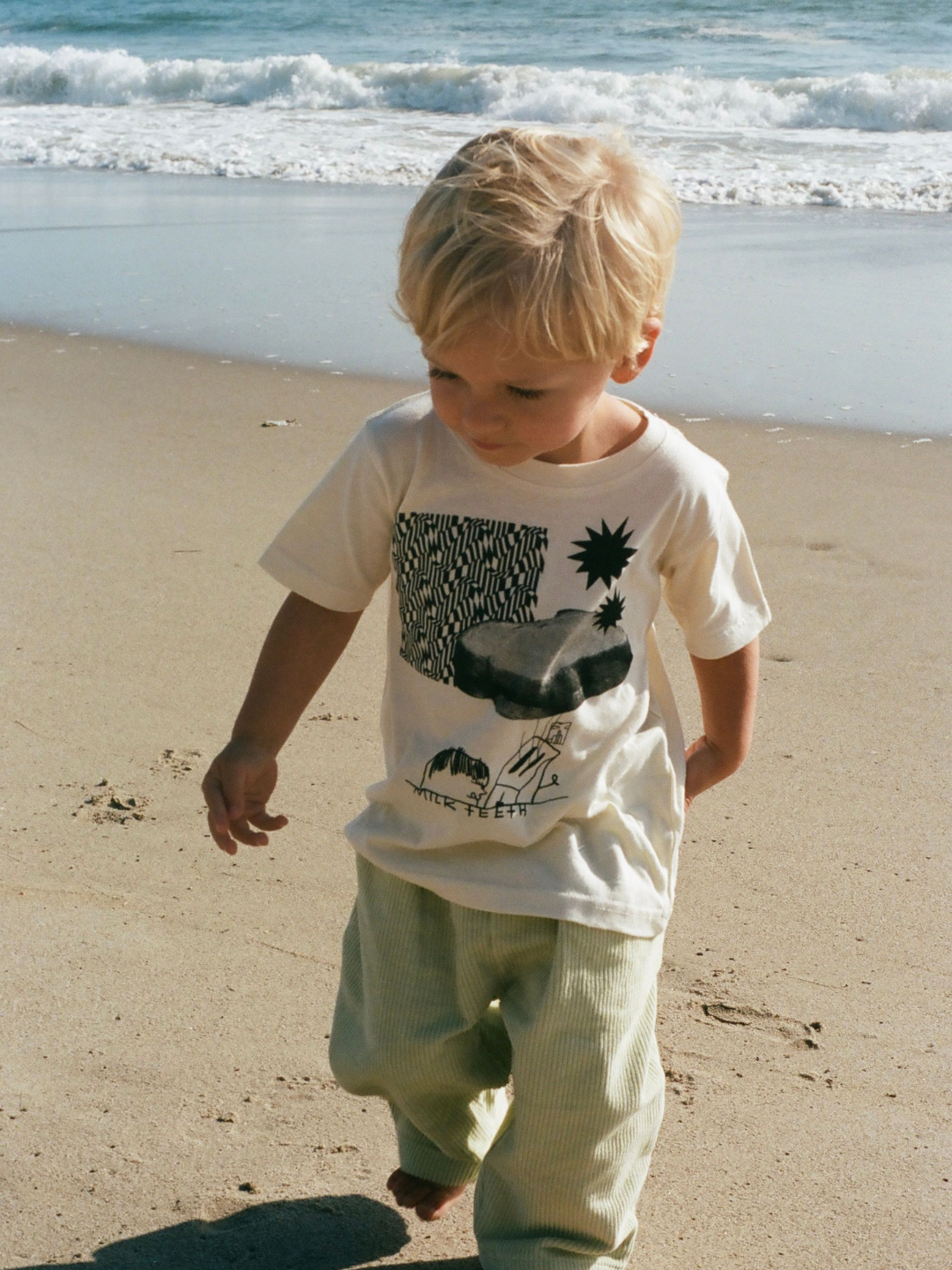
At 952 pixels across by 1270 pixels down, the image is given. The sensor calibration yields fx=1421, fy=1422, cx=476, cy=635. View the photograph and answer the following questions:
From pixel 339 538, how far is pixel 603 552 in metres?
0.32

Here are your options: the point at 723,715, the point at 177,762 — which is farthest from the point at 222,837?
the point at 177,762

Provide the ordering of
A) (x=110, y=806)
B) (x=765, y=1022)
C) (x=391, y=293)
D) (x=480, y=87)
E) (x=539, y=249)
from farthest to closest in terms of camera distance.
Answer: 1. (x=480, y=87)
2. (x=391, y=293)
3. (x=110, y=806)
4. (x=765, y=1022)
5. (x=539, y=249)

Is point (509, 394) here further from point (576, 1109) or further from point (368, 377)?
point (368, 377)

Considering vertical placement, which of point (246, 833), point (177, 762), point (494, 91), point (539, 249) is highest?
point (539, 249)

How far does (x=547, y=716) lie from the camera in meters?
1.59

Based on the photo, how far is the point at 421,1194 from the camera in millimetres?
1785

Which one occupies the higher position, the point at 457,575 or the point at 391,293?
the point at 457,575

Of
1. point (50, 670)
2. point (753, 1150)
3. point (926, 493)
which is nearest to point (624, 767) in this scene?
point (753, 1150)

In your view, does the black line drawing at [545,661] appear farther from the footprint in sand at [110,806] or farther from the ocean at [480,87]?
the ocean at [480,87]

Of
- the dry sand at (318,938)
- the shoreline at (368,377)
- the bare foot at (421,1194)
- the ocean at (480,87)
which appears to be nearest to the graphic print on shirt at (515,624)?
the bare foot at (421,1194)

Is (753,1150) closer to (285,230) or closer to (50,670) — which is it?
(50,670)

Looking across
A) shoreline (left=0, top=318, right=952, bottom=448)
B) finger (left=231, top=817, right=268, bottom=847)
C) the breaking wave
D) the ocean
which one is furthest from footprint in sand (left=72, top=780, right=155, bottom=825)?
the breaking wave

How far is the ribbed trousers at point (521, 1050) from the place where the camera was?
1562mm

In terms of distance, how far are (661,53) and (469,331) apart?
2045cm
